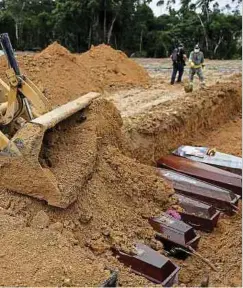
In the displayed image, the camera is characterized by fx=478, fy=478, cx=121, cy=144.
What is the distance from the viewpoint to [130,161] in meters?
6.71

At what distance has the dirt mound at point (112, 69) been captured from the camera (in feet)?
52.7

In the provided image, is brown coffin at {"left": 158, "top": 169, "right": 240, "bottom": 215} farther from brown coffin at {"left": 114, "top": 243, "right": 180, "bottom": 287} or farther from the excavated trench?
brown coffin at {"left": 114, "top": 243, "right": 180, "bottom": 287}

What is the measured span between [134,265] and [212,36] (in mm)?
28554

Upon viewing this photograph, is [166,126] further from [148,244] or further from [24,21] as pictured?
[24,21]

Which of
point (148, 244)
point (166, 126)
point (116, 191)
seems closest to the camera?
point (148, 244)

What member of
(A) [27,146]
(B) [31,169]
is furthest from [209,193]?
(A) [27,146]

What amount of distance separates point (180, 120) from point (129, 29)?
21693mm

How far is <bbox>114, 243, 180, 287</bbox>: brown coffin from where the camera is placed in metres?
4.89

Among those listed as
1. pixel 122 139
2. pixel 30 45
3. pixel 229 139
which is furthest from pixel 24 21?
pixel 122 139

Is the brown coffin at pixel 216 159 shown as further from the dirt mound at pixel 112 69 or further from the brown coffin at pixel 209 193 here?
the dirt mound at pixel 112 69

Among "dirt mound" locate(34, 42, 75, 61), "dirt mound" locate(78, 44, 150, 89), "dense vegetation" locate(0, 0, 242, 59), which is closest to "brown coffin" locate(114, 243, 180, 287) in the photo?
"dirt mound" locate(34, 42, 75, 61)

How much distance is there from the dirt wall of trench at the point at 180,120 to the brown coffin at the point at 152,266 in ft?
11.3

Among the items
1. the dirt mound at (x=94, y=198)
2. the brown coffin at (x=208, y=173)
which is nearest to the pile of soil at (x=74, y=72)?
the brown coffin at (x=208, y=173)

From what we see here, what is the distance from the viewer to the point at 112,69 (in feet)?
55.5
